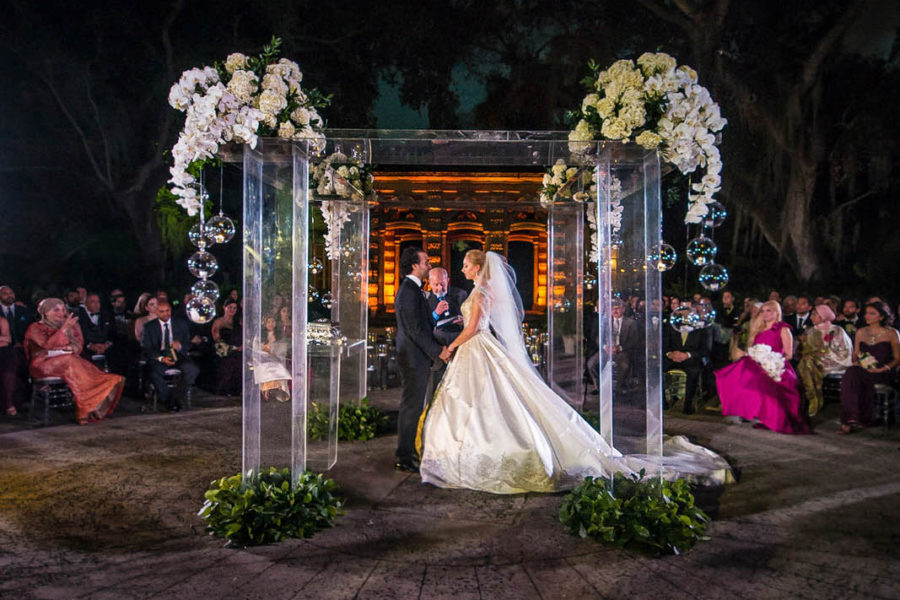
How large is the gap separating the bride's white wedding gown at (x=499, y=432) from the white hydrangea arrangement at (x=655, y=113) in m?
2.11

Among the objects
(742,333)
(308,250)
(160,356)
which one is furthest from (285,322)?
(742,333)

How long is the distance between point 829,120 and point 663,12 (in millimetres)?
4405

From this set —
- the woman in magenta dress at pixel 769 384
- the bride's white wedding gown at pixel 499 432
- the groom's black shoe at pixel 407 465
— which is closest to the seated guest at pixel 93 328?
the groom's black shoe at pixel 407 465

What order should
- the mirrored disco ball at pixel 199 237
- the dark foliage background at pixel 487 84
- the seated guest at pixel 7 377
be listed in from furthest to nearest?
the dark foliage background at pixel 487 84, the seated guest at pixel 7 377, the mirrored disco ball at pixel 199 237

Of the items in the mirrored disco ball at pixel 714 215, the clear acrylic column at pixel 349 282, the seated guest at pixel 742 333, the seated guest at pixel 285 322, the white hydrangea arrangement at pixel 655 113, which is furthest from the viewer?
the seated guest at pixel 742 333

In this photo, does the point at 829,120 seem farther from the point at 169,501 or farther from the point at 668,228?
the point at 169,501

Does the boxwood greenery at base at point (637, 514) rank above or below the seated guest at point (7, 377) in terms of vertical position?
below

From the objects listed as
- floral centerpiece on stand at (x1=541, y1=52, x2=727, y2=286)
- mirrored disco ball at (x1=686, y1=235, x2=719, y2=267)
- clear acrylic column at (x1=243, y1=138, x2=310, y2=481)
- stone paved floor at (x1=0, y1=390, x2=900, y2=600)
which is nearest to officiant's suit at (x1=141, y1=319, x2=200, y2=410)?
stone paved floor at (x1=0, y1=390, x2=900, y2=600)

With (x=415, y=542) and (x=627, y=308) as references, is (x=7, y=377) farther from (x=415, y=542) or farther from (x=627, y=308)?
(x=627, y=308)

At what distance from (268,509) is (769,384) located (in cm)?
638

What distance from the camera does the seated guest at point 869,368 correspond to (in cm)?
819

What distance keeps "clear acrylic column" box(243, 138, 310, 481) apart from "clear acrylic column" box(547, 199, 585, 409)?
3.96 meters

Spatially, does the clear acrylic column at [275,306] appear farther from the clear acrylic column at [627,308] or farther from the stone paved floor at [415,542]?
the clear acrylic column at [627,308]

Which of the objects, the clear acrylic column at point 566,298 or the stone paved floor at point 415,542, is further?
the clear acrylic column at point 566,298
